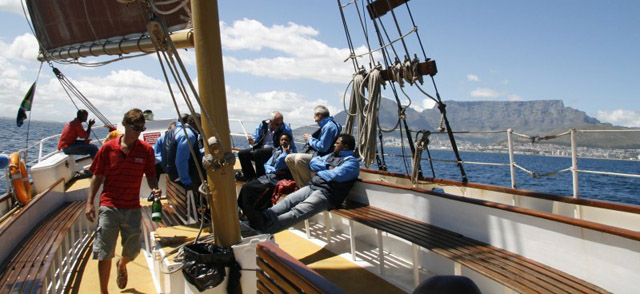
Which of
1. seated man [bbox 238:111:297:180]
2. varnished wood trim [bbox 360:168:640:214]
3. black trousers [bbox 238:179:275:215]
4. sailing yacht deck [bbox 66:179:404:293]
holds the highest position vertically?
seated man [bbox 238:111:297:180]

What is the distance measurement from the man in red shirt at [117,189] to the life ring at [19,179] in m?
2.85

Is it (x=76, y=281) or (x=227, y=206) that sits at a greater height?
(x=227, y=206)

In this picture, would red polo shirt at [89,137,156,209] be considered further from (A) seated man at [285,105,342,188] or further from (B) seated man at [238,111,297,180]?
(B) seated man at [238,111,297,180]

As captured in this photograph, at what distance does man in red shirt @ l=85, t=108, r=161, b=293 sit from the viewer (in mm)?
3117

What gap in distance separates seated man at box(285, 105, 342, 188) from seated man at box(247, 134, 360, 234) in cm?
23

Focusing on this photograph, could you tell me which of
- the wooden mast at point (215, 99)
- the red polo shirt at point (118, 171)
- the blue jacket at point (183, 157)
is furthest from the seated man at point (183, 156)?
the wooden mast at point (215, 99)

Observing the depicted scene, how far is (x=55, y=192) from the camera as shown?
5387 millimetres

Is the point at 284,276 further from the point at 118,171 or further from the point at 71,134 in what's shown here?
the point at 71,134

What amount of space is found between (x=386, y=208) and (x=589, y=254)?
1.91m

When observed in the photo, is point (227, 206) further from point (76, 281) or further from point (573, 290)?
point (76, 281)

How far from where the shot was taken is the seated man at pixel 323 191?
3.94 metres

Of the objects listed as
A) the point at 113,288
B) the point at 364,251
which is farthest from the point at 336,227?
the point at 113,288

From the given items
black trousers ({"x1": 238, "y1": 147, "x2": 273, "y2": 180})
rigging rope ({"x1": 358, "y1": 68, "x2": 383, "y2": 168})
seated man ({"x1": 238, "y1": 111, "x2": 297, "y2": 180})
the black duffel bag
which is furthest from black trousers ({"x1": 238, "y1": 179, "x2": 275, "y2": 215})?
black trousers ({"x1": 238, "y1": 147, "x2": 273, "y2": 180})

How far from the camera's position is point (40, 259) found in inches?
125
